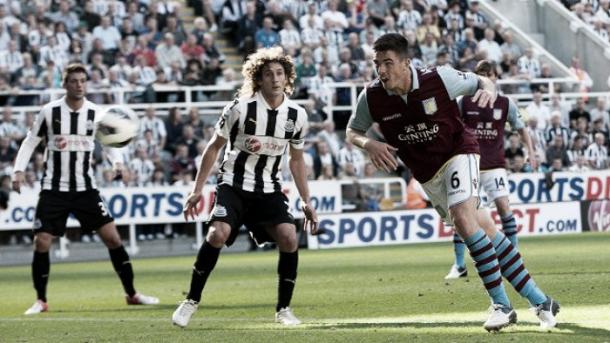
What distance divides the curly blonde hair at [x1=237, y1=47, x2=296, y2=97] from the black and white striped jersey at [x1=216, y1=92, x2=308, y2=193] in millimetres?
92

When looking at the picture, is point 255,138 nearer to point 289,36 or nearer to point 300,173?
point 300,173

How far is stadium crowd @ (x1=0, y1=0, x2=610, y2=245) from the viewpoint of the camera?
26.4m

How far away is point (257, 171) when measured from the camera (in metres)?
11.2

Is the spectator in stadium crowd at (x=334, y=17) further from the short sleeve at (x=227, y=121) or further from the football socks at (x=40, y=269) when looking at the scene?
the short sleeve at (x=227, y=121)

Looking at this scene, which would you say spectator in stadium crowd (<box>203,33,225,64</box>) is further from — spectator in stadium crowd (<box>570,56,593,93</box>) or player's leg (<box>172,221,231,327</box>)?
player's leg (<box>172,221,231,327</box>)

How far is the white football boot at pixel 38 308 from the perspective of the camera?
13.7 m

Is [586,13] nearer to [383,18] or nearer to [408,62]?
[383,18]

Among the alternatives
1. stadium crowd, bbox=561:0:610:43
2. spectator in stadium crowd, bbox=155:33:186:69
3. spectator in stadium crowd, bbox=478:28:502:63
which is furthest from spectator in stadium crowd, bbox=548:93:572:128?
spectator in stadium crowd, bbox=155:33:186:69

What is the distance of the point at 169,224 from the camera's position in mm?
25672

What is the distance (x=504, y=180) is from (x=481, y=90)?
598 cm

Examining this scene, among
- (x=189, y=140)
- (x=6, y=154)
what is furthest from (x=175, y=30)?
(x=6, y=154)

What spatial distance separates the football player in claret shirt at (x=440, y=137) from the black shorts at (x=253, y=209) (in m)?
1.31

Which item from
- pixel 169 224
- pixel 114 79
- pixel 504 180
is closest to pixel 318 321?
pixel 504 180

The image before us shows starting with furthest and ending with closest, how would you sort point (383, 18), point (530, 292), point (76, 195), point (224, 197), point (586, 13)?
point (586, 13), point (383, 18), point (76, 195), point (224, 197), point (530, 292)
